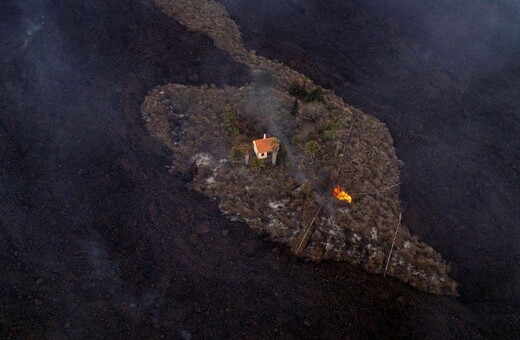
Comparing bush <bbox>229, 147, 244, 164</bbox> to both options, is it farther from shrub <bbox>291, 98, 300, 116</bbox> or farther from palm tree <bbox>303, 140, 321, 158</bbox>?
shrub <bbox>291, 98, 300, 116</bbox>

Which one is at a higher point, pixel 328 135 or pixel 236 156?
pixel 328 135

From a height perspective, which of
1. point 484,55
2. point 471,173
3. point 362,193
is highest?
point 484,55

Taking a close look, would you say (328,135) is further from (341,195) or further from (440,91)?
(440,91)

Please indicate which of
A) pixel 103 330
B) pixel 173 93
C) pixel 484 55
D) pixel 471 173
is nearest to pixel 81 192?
pixel 103 330

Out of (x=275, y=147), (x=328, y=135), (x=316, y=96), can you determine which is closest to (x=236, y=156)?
(x=275, y=147)

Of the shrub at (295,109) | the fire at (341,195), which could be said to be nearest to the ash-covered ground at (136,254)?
the fire at (341,195)

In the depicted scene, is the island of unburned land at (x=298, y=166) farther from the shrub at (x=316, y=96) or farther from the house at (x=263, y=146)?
the house at (x=263, y=146)

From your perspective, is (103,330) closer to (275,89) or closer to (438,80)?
(275,89)
